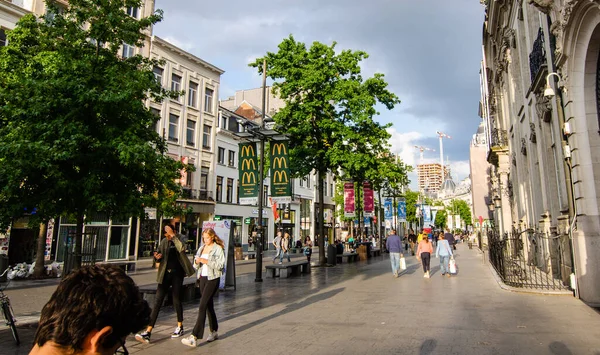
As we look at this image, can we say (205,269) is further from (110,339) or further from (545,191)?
(545,191)

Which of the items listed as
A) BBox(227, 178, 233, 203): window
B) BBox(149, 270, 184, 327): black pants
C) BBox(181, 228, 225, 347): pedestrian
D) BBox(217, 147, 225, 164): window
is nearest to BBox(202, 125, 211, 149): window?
BBox(217, 147, 225, 164): window

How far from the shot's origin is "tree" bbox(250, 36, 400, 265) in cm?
2069

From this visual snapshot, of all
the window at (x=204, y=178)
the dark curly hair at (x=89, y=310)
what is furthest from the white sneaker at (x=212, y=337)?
the window at (x=204, y=178)

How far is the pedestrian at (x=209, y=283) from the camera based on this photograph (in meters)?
6.30

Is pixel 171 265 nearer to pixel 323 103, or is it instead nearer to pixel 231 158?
pixel 323 103

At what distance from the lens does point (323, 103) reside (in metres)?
21.1

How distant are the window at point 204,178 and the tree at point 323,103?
1588cm

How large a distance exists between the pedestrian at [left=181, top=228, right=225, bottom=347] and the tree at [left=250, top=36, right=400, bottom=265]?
13865mm

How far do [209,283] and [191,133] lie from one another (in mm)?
30467

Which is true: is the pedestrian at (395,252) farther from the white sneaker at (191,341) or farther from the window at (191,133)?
the window at (191,133)

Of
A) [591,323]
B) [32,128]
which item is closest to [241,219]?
[32,128]

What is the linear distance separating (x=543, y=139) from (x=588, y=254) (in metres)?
6.71

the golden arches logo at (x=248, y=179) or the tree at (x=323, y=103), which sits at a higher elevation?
the tree at (x=323, y=103)

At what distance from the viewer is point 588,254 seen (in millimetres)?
9148
